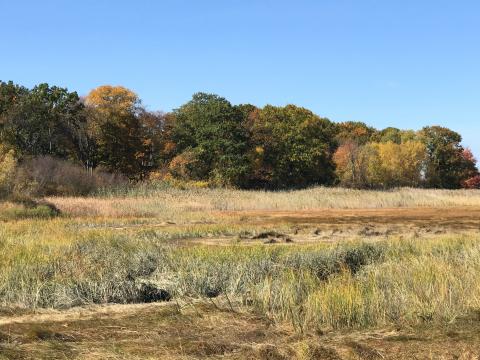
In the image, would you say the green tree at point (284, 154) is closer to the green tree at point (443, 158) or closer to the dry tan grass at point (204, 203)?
the dry tan grass at point (204, 203)

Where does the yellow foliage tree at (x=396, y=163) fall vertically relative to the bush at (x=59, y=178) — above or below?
above

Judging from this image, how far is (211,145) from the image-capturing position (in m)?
58.9

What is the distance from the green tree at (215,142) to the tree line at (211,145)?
11 cm

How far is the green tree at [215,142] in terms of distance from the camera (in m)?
57.8

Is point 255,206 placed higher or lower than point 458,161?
lower

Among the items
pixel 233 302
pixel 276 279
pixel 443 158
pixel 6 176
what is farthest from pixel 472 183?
pixel 233 302

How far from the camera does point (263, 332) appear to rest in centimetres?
689

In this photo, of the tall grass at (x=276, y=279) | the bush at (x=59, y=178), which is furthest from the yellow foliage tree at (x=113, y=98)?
the tall grass at (x=276, y=279)

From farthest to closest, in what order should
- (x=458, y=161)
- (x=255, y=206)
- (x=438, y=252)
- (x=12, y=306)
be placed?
1. (x=458, y=161)
2. (x=255, y=206)
3. (x=438, y=252)
4. (x=12, y=306)

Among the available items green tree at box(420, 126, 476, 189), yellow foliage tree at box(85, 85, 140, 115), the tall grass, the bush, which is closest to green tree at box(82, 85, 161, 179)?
yellow foliage tree at box(85, 85, 140, 115)

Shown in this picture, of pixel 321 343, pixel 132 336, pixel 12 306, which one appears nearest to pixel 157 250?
pixel 12 306

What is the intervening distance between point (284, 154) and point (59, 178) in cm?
2853

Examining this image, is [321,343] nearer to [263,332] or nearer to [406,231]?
[263,332]

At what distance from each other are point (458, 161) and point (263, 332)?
78.7 metres
